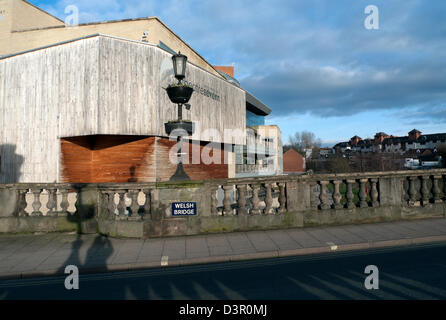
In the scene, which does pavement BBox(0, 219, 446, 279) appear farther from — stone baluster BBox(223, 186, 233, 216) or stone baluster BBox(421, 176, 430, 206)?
stone baluster BBox(421, 176, 430, 206)

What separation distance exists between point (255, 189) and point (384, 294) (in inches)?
162

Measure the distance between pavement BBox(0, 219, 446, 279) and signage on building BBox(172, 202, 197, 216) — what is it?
0.64 metres

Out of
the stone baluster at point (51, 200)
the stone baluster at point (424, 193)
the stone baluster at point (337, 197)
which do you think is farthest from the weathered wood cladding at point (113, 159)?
the stone baluster at point (424, 193)

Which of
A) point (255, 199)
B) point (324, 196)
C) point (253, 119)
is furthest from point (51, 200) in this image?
point (253, 119)

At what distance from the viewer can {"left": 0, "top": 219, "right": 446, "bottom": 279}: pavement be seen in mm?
5461

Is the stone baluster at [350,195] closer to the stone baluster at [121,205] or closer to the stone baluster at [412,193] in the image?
the stone baluster at [412,193]

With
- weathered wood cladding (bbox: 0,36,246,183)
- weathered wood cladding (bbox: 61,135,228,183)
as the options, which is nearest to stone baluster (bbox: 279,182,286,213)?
weathered wood cladding (bbox: 61,135,228,183)

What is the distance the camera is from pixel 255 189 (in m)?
7.55

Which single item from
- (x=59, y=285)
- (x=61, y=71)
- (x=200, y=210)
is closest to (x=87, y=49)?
(x=61, y=71)

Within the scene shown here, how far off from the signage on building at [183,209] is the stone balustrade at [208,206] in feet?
0.31

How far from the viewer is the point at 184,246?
6395mm

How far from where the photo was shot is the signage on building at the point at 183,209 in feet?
23.8

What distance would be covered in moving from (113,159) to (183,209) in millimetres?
11226

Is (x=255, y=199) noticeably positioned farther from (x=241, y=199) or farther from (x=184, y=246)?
(x=184, y=246)
